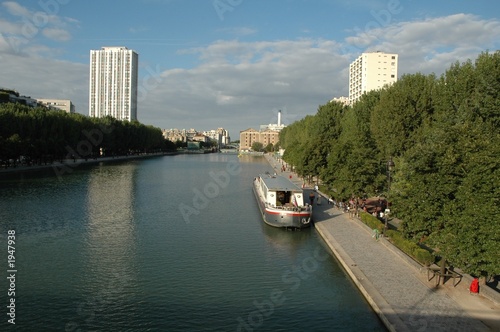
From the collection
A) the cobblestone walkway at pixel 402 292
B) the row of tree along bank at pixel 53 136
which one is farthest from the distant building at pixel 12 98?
the cobblestone walkway at pixel 402 292

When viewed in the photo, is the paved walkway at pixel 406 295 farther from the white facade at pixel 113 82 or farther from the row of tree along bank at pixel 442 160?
the white facade at pixel 113 82

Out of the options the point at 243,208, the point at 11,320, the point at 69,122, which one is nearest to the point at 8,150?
the point at 69,122

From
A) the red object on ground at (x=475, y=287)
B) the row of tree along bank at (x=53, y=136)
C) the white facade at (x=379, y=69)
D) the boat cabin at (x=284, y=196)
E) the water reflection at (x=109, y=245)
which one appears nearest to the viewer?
the red object on ground at (x=475, y=287)

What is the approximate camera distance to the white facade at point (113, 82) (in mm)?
184375

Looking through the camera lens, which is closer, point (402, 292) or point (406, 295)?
point (406, 295)

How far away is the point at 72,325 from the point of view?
15.0m

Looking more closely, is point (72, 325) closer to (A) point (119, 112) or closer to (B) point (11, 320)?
(B) point (11, 320)

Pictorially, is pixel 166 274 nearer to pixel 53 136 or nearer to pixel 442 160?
pixel 442 160

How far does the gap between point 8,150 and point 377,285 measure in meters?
57.6

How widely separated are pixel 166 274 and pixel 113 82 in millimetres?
185865

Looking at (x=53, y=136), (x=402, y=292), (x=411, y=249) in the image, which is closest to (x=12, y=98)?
(x=53, y=136)

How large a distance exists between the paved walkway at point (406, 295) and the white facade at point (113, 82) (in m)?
173

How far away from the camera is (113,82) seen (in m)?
193

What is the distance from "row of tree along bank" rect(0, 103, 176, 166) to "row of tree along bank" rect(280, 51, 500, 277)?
154 feet
